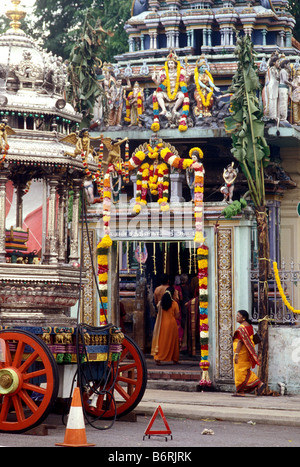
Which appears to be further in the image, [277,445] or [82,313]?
[82,313]

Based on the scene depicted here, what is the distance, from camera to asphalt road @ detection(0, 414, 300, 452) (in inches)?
328

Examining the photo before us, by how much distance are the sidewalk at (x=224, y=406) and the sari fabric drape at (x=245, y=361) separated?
0.21 m

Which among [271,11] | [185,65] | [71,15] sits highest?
[71,15]

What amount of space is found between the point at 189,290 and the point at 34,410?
1220cm

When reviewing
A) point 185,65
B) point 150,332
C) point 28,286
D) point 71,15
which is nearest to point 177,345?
point 150,332

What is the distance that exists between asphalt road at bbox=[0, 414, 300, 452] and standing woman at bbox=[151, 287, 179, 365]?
694cm

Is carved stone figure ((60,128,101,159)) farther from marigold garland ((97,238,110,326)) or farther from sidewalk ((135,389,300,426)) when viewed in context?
marigold garland ((97,238,110,326))

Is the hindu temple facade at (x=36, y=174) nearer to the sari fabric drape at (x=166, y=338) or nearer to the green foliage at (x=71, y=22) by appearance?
the sari fabric drape at (x=166, y=338)

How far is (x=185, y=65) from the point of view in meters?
18.4

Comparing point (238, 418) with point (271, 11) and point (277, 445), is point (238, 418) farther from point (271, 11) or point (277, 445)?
point (271, 11)

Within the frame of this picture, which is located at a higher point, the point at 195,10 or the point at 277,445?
the point at 195,10

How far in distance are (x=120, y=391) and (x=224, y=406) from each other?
323cm

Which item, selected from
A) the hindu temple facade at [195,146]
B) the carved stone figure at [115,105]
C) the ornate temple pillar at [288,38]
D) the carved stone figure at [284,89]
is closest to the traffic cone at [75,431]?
the hindu temple facade at [195,146]

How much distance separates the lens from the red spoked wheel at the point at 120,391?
10.5m
